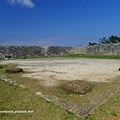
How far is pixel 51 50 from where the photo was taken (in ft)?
102

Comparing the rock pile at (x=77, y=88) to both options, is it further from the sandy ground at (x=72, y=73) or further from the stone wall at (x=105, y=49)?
the stone wall at (x=105, y=49)

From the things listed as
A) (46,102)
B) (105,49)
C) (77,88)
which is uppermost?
(105,49)

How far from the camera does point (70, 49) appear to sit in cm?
3312

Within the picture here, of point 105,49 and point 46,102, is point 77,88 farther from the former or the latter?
point 105,49

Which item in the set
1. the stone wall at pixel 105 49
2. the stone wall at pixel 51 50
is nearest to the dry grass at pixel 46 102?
the stone wall at pixel 51 50

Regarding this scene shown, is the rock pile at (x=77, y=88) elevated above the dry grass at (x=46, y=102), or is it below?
above

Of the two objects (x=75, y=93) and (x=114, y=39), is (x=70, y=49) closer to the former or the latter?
(x=114, y=39)

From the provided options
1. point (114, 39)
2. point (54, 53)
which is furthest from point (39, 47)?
point (114, 39)

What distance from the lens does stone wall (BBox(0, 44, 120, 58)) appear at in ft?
89.2

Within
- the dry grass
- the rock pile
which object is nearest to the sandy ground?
the rock pile

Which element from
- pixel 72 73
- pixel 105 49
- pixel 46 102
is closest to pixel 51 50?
pixel 105 49

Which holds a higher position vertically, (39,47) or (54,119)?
(39,47)

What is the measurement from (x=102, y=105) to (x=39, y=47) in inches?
1052

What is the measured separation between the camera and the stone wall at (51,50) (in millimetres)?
27188
